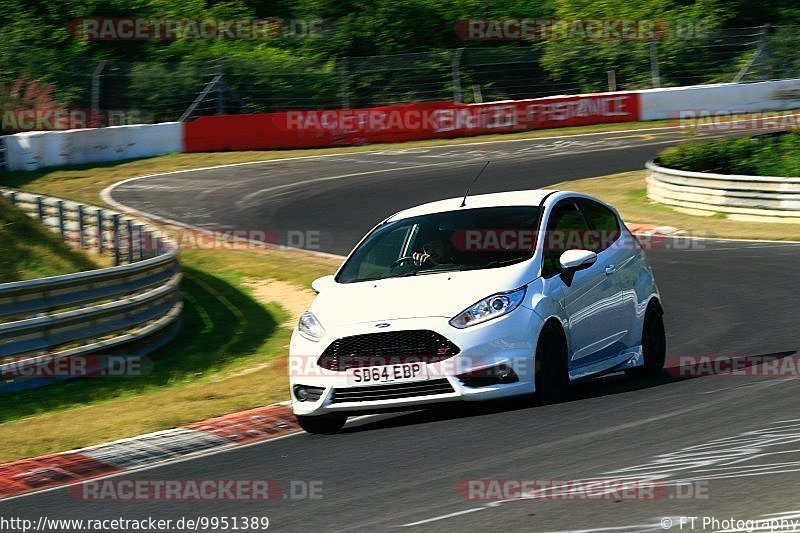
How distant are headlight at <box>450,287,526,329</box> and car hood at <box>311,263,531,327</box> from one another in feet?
0.12

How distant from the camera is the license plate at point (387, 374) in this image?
364 inches

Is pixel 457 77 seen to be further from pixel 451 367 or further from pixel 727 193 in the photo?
pixel 451 367

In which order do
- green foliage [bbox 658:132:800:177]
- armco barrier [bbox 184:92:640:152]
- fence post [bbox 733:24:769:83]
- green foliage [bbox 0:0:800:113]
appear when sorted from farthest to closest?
1. fence post [bbox 733:24:769:83]
2. green foliage [bbox 0:0:800:113]
3. armco barrier [bbox 184:92:640:152]
4. green foliage [bbox 658:132:800:177]

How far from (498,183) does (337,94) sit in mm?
12985

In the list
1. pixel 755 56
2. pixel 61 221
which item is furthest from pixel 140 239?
pixel 755 56

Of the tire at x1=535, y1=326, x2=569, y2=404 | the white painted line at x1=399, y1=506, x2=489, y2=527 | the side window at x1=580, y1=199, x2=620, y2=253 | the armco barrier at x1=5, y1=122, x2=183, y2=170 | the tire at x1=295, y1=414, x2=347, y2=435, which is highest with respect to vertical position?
the side window at x1=580, y1=199, x2=620, y2=253

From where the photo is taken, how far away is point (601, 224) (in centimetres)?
1123

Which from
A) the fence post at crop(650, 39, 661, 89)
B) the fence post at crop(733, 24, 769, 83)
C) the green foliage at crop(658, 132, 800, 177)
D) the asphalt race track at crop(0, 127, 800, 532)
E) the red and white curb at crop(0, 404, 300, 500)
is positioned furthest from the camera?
the fence post at crop(733, 24, 769, 83)

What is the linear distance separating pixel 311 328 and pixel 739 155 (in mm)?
18453

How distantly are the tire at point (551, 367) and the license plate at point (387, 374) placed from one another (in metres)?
0.85

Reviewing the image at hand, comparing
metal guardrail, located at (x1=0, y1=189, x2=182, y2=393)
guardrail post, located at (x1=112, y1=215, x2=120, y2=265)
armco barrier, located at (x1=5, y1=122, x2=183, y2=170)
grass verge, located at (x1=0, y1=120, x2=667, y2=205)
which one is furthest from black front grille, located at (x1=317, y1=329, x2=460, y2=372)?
armco barrier, located at (x1=5, y1=122, x2=183, y2=170)

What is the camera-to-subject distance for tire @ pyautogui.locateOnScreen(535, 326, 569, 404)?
9.52m

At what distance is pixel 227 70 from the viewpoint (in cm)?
3991

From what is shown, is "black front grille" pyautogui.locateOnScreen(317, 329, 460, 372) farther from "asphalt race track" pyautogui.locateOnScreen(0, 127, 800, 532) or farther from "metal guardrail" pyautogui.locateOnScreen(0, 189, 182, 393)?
"metal guardrail" pyautogui.locateOnScreen(0, 189, 182, 393)
